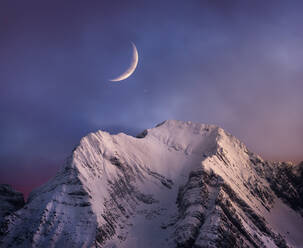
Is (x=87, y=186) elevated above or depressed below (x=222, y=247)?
above

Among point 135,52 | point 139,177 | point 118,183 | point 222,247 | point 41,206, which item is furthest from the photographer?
point 139,177

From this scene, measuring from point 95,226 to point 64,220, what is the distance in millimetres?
14462

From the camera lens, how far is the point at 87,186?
159m

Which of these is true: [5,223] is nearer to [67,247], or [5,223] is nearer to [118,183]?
[67,247]

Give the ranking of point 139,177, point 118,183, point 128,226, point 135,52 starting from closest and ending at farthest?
1. point 135,52
2. point 128,226
3. point 118,183
4. point 139,177

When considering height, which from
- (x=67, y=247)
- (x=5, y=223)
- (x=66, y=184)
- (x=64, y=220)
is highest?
(x=66, y=184)

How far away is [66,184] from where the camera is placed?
157500mm

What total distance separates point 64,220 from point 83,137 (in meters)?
70.6

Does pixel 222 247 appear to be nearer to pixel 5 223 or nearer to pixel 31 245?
pixel 31 245

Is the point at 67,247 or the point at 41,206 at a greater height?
the point at 41,206

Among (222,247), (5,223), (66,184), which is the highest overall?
(66,184)

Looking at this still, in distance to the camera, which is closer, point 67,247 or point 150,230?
point 67,247

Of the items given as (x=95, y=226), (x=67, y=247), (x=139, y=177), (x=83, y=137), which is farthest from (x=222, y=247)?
(x=83, y=137)

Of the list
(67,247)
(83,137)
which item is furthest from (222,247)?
(83,137)
